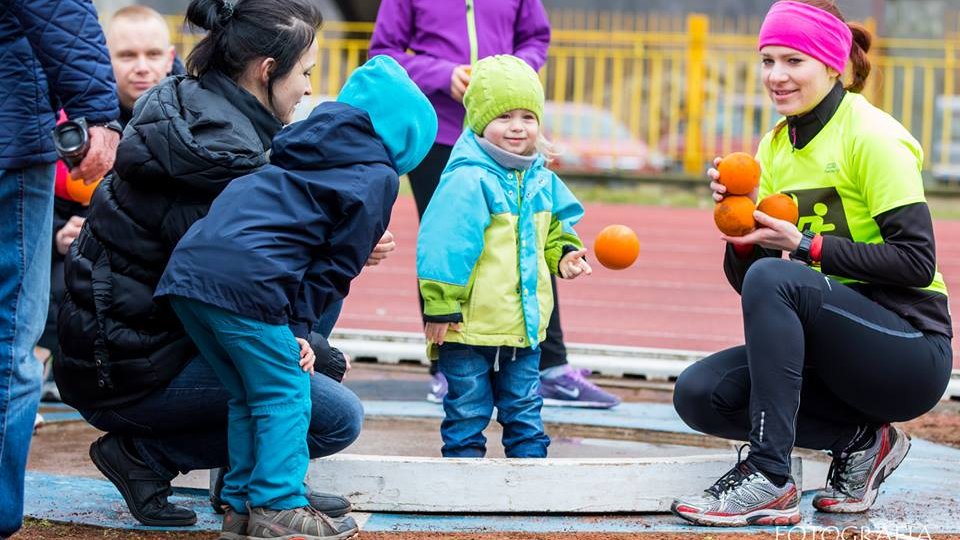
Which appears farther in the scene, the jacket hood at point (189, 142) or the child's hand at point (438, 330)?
the child's hand at point (438, 330)

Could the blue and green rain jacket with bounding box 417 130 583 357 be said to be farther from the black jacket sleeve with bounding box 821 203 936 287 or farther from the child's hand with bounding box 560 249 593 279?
the black jacket sleeve with bounding box 821 203 936 287

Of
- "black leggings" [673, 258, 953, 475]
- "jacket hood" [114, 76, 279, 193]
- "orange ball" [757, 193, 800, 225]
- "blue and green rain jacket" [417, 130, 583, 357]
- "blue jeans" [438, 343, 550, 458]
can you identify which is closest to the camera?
"jacket hood" [114, 76, 279, 193]

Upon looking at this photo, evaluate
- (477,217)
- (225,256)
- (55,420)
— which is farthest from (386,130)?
(55,420)

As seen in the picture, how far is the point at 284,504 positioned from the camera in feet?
12.7

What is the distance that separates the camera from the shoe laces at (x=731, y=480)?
13.9 ft

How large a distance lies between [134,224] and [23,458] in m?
0.70

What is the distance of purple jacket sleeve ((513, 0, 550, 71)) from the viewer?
636 centimetres

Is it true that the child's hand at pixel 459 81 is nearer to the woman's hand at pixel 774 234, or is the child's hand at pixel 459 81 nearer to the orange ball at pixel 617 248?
the orange ball at pixel 617 248

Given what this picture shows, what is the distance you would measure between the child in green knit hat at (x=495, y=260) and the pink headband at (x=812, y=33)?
90 cm

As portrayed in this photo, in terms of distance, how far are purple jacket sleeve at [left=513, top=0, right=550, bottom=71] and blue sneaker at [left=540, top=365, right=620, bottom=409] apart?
1369mm

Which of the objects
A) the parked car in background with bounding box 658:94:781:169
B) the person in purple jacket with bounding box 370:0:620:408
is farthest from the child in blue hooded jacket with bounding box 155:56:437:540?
the parked car in background with bounding box 658:94:781:169

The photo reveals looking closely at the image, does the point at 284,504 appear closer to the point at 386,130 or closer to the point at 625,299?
the point at 386,130

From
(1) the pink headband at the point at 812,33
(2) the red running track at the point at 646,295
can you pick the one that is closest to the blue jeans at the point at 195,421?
(1) the pink headband at the point at 812,33

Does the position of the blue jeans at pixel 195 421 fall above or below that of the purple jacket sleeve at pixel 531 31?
below
